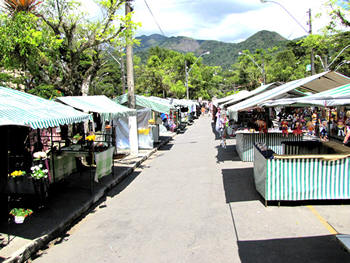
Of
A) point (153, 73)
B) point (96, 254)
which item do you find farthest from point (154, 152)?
point (153, 73)

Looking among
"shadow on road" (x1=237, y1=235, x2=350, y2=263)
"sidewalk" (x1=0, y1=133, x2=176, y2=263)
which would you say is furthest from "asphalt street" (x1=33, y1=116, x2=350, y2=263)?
"sidewalk" (x1=0, y1=133, x2=176, y2=263)

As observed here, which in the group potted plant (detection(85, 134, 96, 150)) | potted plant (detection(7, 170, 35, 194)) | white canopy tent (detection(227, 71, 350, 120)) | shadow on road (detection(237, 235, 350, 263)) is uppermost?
white canopy tent (detection(227, 71, 350, 120))

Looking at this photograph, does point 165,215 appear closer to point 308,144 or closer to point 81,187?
point 81,187

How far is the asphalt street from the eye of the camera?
4629 mm

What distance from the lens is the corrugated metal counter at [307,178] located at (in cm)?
641

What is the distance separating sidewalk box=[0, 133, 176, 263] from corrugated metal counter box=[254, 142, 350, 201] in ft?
14.3

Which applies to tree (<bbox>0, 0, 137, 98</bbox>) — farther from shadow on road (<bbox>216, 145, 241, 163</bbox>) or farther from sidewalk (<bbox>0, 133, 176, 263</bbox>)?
shadow on road (<bbox>216, 145, 241, 163</bbox>)

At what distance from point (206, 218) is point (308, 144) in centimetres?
460

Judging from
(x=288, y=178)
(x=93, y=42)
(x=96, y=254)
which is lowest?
(x=96, y=254)

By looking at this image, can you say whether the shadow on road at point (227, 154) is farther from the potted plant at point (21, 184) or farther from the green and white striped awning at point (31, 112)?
the potted plant at point (21, 184)

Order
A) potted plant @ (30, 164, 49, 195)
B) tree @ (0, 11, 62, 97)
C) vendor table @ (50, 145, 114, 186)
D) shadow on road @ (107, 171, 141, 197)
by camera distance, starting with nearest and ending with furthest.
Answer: potted plant @ (30, 164, 49, 195) < vendor table @ (50, 145, 114, 186) < shadow on road @ (107, 171, 141, 197) < tree @ (0, 11, 62, 97)

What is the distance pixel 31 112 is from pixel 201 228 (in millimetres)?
4118

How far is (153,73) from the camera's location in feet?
117

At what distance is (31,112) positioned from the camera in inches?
237
